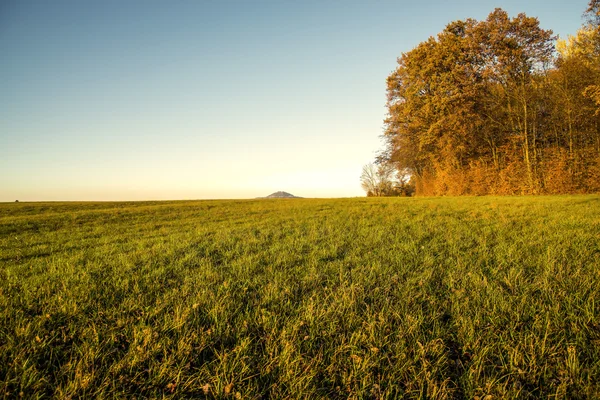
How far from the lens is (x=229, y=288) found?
3.81m

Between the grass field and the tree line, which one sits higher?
the tree line

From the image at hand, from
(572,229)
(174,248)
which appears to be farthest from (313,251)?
(572,229)

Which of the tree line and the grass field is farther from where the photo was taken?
the tree line

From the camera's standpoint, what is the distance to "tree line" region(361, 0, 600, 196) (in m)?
21.8

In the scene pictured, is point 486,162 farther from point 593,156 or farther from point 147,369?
point 147,369

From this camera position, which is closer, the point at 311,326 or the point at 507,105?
the point at 311,326

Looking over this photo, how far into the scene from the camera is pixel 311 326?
2713 mm

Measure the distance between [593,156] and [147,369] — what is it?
3160 cm

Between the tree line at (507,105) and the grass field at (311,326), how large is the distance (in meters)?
23.3

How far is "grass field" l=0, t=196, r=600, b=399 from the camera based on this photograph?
1957mm

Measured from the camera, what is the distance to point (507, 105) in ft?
82.4

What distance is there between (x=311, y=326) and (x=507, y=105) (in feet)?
103

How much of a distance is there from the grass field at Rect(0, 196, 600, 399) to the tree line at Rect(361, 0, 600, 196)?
23.3 metres

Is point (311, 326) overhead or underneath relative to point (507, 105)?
underneath
